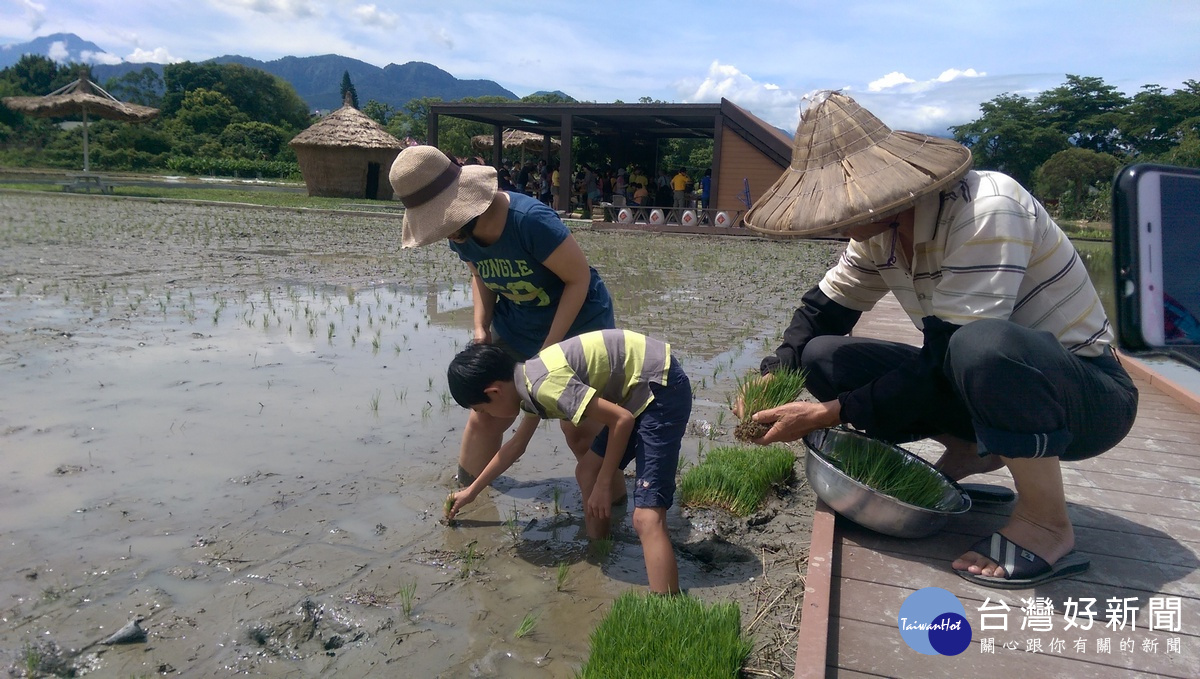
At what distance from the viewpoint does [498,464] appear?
2.75m

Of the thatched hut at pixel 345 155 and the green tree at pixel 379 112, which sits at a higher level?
the green tree at pixel 379 112

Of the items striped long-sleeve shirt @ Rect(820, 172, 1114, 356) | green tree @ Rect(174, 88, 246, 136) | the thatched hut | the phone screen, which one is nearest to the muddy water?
striped long-sleeve shirt @ Rect(820, 172, 1114, 356)

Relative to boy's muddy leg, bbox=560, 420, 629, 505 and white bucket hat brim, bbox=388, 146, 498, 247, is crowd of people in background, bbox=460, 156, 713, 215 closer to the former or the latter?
boy's muddy leg, bbox=560, 420, 629, 505

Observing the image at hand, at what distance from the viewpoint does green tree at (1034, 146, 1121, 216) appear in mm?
33500

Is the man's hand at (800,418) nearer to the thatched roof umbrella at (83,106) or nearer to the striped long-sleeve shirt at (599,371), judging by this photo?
the striped long-sleeve shirt at (599,371)

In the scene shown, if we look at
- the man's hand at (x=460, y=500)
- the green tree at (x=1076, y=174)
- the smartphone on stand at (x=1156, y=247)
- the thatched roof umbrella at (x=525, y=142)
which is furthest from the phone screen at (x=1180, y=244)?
the green tree at (x=1076, y=174)

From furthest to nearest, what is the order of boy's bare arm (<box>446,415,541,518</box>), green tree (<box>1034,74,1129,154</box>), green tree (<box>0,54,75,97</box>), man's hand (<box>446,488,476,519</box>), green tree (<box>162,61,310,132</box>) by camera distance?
green tree (<box>162,61,310,132</box>) < green tree (<box>0,54,75,97</box>) < green tree (<box>1034,74,1129,154</box>) < man's hand (<box>446,488,476,519</box>) < boy's bare arm (<box>446,415,541,518</box>)

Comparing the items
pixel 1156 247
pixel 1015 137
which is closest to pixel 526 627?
pixel 1156 247

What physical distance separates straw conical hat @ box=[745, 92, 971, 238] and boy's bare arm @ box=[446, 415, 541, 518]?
1.13 meters

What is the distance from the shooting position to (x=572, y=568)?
2729mm

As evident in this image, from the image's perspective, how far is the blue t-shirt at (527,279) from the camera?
295 cm

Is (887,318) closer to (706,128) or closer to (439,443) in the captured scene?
(439,443)

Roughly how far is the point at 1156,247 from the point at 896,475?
93.1 inches

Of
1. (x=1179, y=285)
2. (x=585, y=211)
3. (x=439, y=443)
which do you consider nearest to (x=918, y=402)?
(x=439, y=443)
